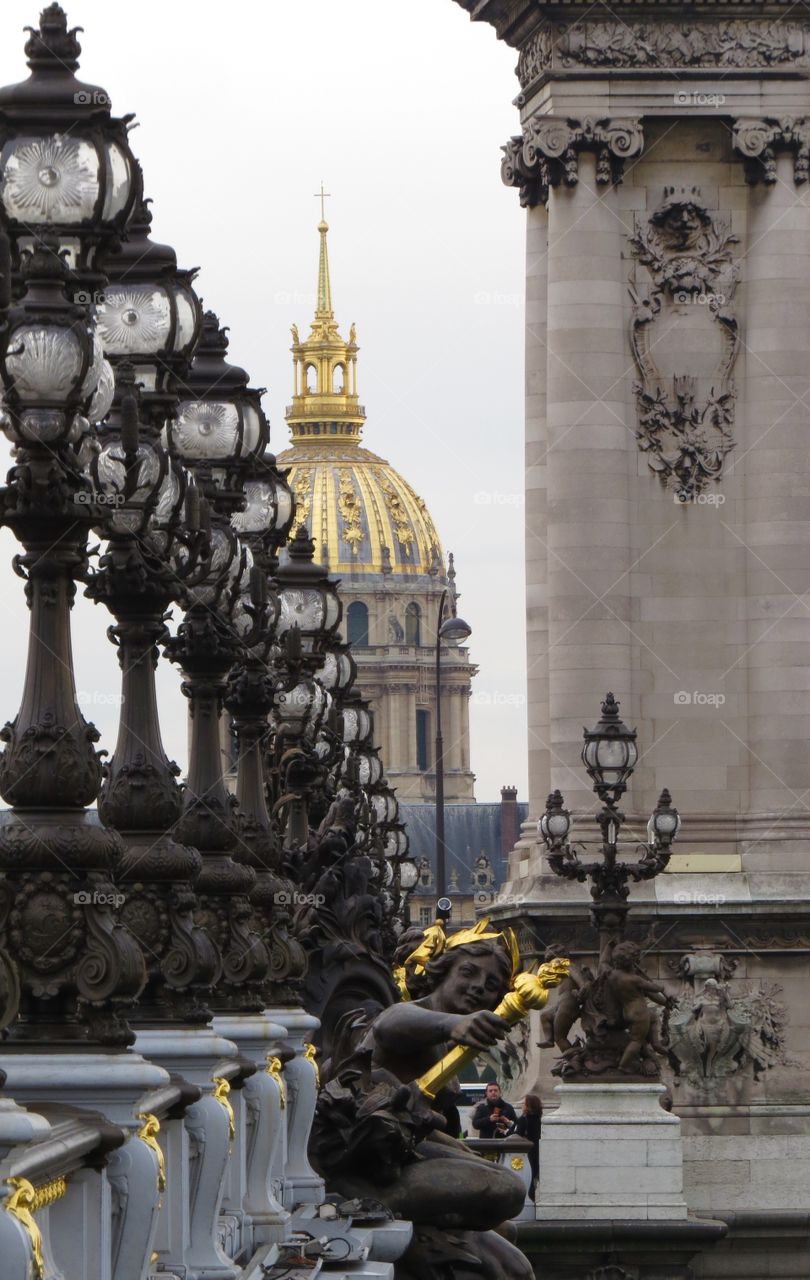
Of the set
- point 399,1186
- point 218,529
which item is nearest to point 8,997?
point 399,1186

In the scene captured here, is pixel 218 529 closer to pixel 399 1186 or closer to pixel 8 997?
pixel 399 1186

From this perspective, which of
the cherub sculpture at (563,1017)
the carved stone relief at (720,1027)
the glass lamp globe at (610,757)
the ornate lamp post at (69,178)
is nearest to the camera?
the ornate lamp post at (69,178)

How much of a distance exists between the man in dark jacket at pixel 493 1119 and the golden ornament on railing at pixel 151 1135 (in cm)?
2093

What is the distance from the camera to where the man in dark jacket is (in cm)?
3344

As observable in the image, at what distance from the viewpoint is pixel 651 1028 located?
112ft

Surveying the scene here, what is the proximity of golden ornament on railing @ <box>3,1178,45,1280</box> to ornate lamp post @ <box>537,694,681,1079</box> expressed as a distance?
23446 millimetres

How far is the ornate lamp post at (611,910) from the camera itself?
33188mm

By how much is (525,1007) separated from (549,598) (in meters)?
30.0

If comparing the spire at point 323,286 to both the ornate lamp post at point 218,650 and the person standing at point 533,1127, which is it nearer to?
the person standing at point 533,1127

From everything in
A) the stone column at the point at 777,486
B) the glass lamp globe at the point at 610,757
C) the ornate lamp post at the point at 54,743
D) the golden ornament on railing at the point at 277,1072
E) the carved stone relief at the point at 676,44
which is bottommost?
the golden ornament on railing at the point at 277,1072

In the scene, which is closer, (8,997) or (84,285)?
(8,997)

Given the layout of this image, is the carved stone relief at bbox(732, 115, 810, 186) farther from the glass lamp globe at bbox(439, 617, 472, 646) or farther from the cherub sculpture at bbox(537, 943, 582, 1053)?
the glass lamp globe at bbox(439, 617, 472, 646)

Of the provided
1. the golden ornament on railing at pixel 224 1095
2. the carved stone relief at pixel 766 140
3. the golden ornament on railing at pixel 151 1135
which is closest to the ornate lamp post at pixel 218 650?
the golden ornament on railing at pixel 224 1095

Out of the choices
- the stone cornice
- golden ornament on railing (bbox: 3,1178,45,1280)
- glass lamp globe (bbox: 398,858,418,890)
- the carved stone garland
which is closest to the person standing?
the carved stone garland
